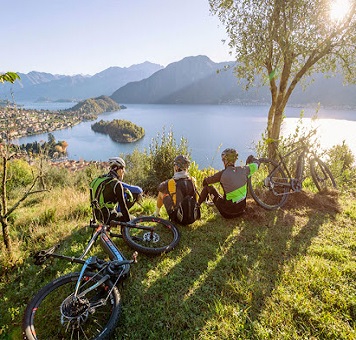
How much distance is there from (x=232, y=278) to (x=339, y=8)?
25.5 ft

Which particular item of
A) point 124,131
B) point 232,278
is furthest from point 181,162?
point 124,131

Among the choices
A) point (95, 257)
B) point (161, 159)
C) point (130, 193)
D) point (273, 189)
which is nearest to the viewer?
point (95, 257)

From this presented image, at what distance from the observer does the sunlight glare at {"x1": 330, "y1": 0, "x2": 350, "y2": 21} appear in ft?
21.4

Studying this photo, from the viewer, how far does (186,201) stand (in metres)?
5.31

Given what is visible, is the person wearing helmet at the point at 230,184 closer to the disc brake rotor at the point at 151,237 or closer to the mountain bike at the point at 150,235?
the mountain bike at the point at 150,235

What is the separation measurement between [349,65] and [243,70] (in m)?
3.46

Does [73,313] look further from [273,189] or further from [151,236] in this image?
[273,189]

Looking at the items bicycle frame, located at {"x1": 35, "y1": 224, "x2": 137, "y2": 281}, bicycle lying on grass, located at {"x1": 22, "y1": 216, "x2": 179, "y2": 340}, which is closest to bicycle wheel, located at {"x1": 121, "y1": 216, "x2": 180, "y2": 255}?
bicycle frame, located at {"x1": 35, "y1": 224, "x2": 137, "y2": 281}

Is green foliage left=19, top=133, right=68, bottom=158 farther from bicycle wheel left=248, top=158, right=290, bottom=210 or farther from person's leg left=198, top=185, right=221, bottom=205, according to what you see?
bicycle wheel left=248, top=158, right=290, bottom=210

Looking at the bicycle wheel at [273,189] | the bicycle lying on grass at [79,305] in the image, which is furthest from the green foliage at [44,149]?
the bicycle wheel at [273,189]

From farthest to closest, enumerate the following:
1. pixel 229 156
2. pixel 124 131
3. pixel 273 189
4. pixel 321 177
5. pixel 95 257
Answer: pixel 124 131, pixel 321 177, pixel 273 189, pixel 229 156, pixel 95 257

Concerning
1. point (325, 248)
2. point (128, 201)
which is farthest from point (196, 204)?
point (325, 248)

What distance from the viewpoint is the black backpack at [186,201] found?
530 centimetres

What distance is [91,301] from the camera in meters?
3.23
